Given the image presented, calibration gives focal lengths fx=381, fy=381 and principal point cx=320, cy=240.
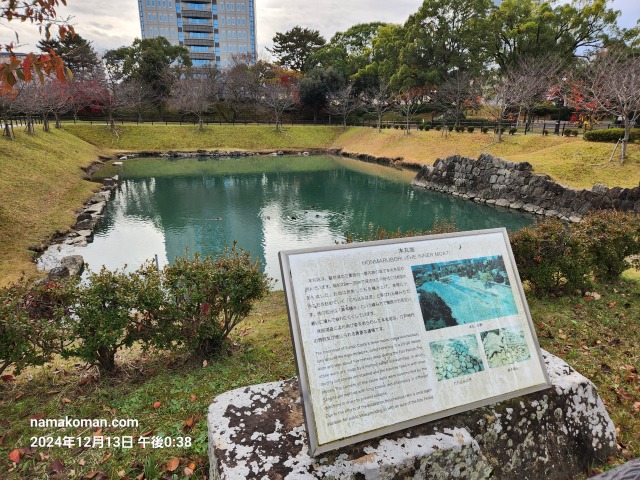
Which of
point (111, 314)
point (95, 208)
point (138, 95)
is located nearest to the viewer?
point (111, 314)

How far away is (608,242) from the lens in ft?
19.4

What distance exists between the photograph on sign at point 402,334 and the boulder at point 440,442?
0.40ft

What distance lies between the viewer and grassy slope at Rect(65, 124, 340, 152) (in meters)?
35.8

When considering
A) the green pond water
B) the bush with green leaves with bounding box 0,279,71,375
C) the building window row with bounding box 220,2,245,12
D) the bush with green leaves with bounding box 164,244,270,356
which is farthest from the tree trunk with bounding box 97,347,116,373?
the building window row with bounding box 220,2,245,12

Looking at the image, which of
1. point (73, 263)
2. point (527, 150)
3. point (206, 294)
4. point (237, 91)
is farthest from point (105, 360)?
point (237, 91)

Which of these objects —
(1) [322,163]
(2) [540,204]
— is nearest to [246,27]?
(1) [322,163]

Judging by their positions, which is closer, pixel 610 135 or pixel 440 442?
pixel 440 442

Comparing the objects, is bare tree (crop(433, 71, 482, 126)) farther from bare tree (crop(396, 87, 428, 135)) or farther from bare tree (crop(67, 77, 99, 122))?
bare tree (crop(67, 77, 99, 122))

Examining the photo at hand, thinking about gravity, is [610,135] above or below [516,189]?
above

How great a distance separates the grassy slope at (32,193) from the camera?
10.2 meters

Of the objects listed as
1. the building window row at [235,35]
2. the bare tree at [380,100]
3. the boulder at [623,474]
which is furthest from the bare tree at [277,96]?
the boulder at [623,474]

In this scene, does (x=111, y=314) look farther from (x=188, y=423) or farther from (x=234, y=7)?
(x=234, y=7)

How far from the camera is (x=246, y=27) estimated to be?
6831cm

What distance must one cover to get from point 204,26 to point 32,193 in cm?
6290
